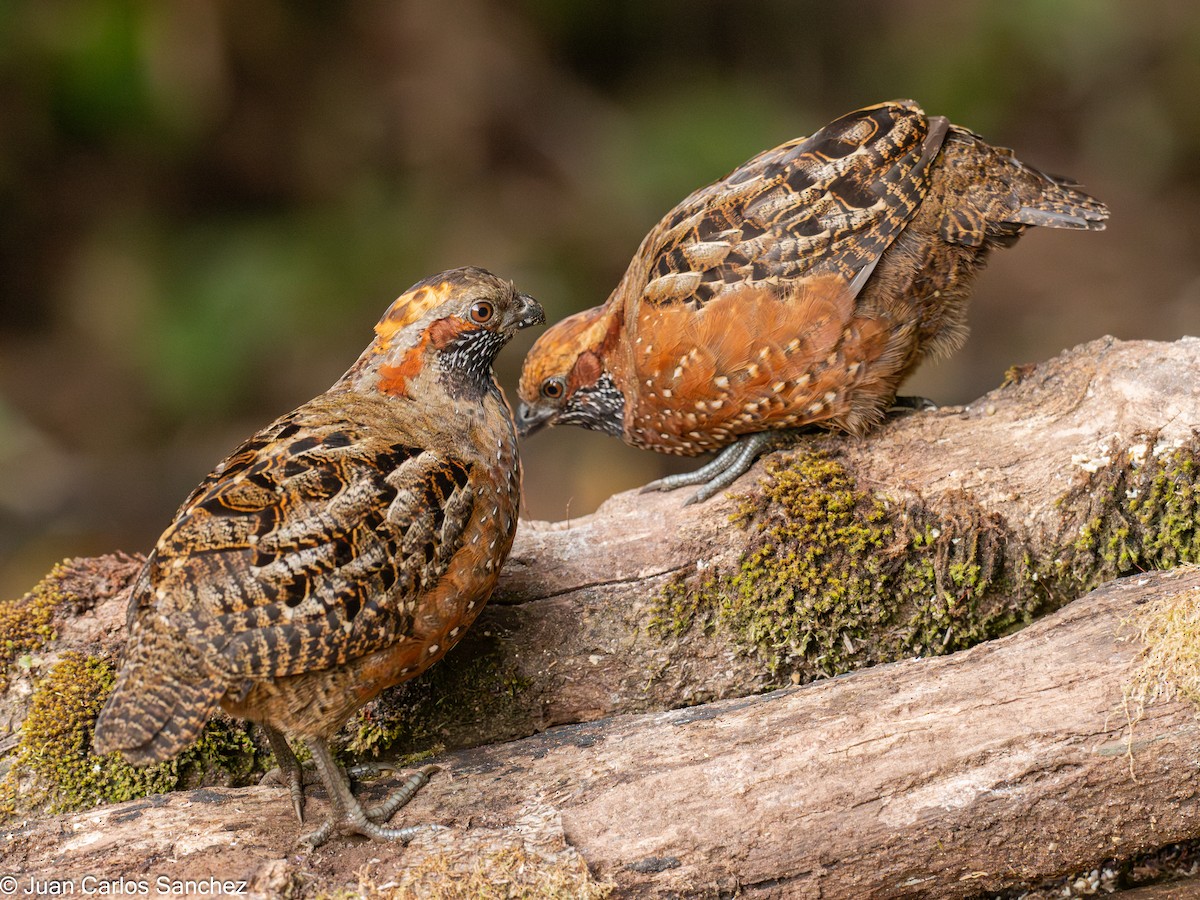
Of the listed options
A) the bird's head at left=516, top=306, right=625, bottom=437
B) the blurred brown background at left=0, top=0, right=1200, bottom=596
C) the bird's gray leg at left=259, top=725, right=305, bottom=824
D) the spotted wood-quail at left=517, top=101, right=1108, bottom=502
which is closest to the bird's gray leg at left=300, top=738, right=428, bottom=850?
the bird's gray leg at left=259, top=725, right=305, bottom=824

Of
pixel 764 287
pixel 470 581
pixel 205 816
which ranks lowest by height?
pixel 205 816

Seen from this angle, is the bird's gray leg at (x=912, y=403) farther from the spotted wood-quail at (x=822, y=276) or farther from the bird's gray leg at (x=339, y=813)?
the bird's gray leg at (x=339, y=813)

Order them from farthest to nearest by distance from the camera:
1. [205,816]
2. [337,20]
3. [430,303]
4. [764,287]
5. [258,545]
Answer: [337,20] → [764,287] → [430,303] → [205,816] → [258,545]

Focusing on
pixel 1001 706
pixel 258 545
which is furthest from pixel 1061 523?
pixel 258 545

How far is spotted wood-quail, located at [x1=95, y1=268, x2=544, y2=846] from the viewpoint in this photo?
11.0 feet

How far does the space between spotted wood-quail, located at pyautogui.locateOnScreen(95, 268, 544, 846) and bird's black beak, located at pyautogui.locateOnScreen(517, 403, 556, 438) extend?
136cm

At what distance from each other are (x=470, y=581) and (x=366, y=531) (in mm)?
408

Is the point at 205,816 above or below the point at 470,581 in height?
below

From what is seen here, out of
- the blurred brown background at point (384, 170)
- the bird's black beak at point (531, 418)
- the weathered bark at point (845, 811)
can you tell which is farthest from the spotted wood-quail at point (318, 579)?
the blurred brown background at point (384, 170)

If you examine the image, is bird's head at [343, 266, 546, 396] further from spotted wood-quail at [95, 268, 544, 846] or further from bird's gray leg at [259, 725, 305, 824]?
bird's gray leg at [259, 725, 305, 824]

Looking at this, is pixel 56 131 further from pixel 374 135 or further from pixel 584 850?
pixel 584 850

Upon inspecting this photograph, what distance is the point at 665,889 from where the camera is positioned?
137 inches

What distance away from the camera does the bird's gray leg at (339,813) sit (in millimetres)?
3613

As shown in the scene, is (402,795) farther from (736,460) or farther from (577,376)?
(577,376)
